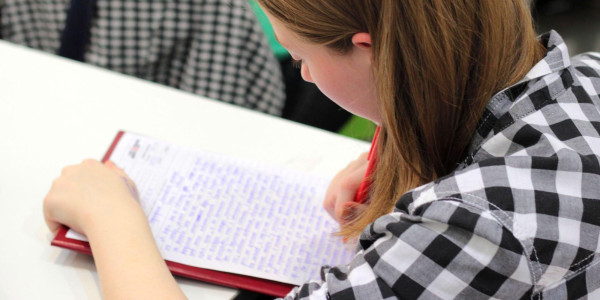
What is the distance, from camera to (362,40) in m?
0.58

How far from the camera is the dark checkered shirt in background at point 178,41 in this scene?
1.16m

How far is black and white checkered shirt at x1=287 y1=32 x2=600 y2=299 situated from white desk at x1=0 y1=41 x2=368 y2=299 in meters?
0.37

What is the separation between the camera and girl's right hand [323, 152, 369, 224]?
773 millimetres

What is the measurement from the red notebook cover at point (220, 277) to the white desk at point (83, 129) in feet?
0.07

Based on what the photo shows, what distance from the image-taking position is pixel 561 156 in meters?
0.51

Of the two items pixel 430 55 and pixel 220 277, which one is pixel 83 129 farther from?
pixel 430 55

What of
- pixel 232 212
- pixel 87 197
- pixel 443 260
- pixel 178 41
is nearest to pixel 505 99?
pixel 443 260

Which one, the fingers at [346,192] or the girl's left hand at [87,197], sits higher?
the fingers at [346,192]

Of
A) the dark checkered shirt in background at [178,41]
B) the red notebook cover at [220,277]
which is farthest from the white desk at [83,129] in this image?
the dark checkered shirt in background at [178,41]

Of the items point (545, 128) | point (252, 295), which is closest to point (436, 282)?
point (545, 128)

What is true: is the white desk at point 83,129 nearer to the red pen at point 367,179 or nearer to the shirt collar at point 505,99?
the red pen at point 367,179

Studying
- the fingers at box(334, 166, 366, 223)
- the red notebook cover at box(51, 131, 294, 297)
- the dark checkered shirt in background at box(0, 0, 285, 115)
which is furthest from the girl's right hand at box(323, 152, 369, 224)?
the dark checkered shirt in background at box(0, 0, 285, 115)

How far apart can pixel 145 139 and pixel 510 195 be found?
538 mm

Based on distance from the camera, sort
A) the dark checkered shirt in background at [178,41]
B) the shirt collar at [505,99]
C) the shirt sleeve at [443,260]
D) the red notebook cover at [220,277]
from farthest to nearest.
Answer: the dark checkered shirt in background at [178,41] < the red notebook cover at [220,277] < the shirt collar at [505,99] < the shirt sleeve at [443,260]
